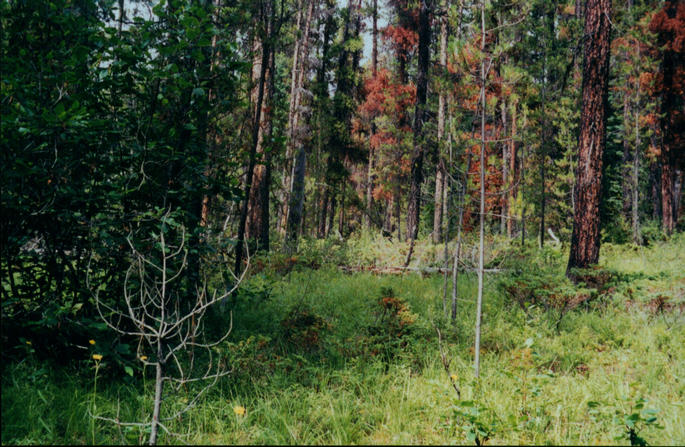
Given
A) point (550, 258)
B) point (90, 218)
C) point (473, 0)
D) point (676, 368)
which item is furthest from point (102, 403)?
point (550, 258)

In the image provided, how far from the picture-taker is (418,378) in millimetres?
3705

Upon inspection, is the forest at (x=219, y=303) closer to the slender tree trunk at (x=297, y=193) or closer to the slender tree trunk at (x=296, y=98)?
the slender tree trunk at (x=297, y=193)

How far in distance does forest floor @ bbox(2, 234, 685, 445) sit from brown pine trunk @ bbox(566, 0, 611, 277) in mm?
656

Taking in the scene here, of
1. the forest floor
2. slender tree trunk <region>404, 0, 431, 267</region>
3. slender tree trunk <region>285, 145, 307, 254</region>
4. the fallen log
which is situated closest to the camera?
the forest floor

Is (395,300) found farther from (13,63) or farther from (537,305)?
(13,63)

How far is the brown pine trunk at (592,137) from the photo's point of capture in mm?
6883

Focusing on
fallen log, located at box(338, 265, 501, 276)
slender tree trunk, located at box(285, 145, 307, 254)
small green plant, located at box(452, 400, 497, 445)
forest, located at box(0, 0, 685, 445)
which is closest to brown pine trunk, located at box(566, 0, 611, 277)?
forest, located at box(0, 0, 685, 445)

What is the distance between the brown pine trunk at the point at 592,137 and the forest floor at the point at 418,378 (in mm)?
656

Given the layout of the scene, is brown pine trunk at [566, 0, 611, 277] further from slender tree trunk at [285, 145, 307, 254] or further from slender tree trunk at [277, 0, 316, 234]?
slender tree trunk at [277, 0, 316, 234]

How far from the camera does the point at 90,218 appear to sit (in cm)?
329

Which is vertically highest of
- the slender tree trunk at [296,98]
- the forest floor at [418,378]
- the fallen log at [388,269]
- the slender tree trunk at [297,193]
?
the slender tree trunk at [296,98]

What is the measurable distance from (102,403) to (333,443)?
1.89 metres

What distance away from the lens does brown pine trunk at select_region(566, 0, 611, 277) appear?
6.88 meters

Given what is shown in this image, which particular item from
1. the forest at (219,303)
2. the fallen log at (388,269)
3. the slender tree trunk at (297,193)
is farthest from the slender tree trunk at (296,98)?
the forest at (219,303)
